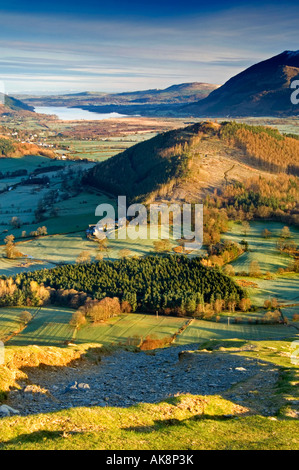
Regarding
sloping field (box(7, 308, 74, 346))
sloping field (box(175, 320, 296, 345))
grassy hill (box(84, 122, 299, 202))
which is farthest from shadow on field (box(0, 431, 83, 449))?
grassy hill (box(84, 122, 299, 202))

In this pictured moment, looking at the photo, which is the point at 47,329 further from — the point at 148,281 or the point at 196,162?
the point at 196,162

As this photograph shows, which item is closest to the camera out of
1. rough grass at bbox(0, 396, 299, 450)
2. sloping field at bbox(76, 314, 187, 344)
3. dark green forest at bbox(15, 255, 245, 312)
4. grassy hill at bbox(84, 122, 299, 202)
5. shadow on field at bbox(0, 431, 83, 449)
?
shadow on field at bbox(0, 431, 83, 449)

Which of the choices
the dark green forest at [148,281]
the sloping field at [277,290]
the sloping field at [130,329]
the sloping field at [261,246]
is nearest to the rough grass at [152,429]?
the sloping field at [130,329]

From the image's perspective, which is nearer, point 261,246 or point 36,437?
point 36,437

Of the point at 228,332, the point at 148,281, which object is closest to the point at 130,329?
the point at 228,332

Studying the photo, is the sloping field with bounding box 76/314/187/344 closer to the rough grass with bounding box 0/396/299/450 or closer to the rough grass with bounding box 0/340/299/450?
the rough grass with bounding box 0/340/299/450

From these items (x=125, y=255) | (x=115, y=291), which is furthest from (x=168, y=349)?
(x=125, y=255)

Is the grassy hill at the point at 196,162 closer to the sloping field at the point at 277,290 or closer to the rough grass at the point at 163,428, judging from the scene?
the sloping field at the point at 277,290

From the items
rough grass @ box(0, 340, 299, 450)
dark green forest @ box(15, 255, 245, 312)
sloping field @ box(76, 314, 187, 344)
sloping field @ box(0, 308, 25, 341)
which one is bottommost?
sloping field @ box(76, 314, 187, 344)

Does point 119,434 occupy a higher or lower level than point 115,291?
higher
